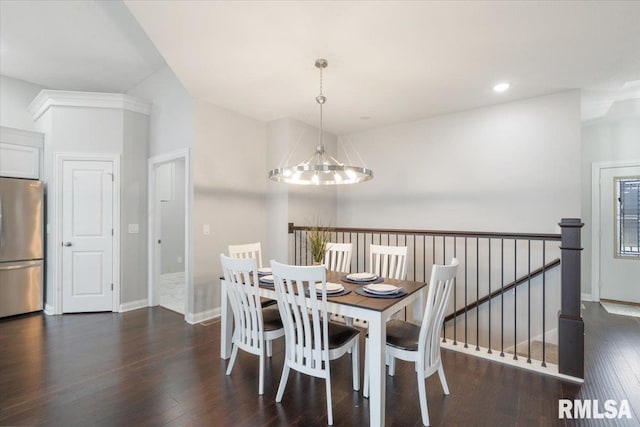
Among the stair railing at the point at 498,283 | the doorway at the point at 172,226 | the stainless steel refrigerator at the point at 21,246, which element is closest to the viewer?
the stair railing at the point at 498,283

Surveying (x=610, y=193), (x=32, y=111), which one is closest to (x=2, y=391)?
(x=32, y=111)

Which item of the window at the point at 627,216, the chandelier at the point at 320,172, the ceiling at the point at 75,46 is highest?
the ceiling at the point at 75,46

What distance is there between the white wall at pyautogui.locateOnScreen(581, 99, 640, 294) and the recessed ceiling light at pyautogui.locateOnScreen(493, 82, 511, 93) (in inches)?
82.4

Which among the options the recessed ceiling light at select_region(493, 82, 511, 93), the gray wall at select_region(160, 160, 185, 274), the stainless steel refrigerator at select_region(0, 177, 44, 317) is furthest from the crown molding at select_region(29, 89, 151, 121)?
the recessed ceiling light at select_region(493, 82, 511, 93)

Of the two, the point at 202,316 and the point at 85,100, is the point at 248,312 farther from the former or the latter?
the point at 85,100

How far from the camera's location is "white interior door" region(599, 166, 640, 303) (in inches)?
182

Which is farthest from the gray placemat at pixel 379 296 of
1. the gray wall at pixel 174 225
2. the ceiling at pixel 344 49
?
the gray wall at pixel 174 225

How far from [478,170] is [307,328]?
11.5 ft

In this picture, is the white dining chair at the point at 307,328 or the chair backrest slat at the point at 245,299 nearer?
the white dining chair at the point at 307,328

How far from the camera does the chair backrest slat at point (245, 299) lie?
2.28 m

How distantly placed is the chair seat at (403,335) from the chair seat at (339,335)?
27cm

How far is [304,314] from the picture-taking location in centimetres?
201

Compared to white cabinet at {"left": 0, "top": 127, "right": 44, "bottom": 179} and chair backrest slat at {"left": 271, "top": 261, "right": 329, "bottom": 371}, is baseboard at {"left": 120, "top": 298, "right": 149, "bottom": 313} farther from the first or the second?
chair backrest slat at {"left": 271, "top": 261, "right": 329, "bottom": 371}

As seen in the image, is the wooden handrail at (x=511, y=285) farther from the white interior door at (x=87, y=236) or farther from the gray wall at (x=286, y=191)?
the white interior door at (x=87, y=236)
